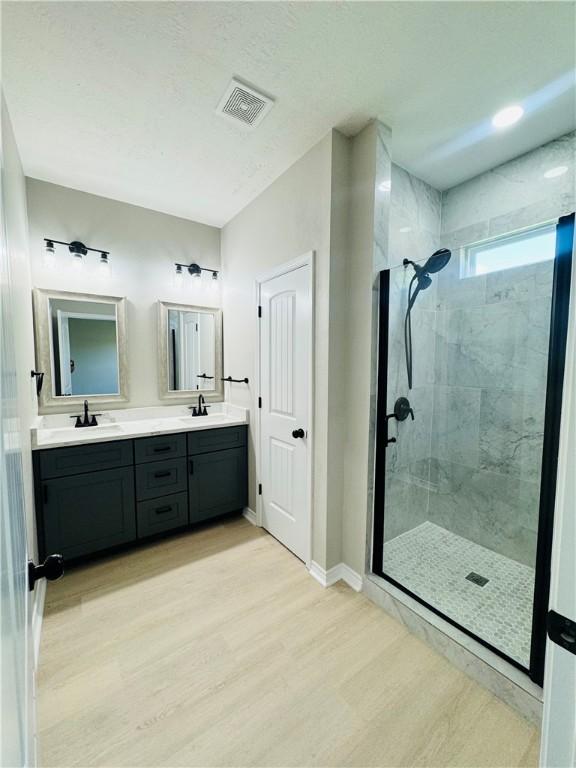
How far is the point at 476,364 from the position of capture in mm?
2293

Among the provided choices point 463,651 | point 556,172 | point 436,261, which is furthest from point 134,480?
point 556,172

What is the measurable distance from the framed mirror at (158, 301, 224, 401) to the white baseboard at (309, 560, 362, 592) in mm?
1780

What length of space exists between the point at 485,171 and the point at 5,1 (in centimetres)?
270

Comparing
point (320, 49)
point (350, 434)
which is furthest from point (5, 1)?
point (350, 434)

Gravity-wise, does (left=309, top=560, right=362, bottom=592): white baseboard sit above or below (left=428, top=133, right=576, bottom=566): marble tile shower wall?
below

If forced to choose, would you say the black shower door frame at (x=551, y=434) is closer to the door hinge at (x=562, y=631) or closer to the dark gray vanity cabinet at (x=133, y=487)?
the door hinge at (x=562, y=631)

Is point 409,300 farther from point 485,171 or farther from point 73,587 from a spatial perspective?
point 73,587

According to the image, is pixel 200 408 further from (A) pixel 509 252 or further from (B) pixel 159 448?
(A) pixel 509 252

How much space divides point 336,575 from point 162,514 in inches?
53.2

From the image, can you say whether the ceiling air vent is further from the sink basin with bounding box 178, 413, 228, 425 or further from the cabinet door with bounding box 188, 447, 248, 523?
the cabinet door with bounding box 188, 447, 248, 523

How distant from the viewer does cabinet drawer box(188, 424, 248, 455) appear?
248cm

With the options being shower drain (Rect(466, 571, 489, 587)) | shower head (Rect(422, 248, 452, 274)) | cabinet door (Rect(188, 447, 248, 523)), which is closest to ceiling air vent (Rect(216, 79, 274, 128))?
shower head (Rect(422, 248, 452, 274))

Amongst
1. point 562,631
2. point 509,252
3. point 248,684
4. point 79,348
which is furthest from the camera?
point 79,348

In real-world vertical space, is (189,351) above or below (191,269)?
below
